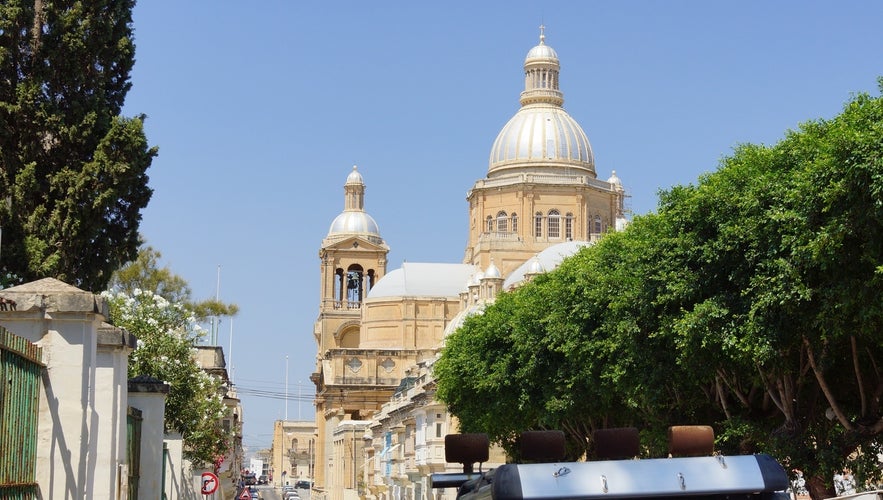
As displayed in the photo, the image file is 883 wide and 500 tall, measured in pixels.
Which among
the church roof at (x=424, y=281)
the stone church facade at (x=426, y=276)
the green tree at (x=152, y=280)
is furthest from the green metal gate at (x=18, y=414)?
the church roof at (x=424, y=281)

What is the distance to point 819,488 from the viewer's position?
31.3 metres

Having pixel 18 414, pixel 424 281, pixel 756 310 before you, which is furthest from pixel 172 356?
pixel 424 281

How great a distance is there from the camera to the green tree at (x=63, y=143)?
23438 mm

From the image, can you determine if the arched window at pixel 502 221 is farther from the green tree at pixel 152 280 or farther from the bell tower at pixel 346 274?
the green tree at pixel 152 280

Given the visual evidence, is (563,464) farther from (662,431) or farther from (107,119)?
(662,431)

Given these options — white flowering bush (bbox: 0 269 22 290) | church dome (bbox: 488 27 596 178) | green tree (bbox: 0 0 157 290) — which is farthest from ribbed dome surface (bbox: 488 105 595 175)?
white flowering bush (bbox: 0 269 22 290)

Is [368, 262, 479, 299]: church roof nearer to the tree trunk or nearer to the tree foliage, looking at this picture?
the tree foliage

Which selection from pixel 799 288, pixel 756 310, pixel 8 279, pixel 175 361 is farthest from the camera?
pixel 175 361

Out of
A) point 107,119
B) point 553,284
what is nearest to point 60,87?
point 107,119

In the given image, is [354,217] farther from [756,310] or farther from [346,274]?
[756,310]

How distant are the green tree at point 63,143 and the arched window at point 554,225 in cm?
9642

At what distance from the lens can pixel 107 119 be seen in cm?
2445

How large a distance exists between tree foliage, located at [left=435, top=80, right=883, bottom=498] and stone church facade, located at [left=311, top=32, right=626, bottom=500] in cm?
4986

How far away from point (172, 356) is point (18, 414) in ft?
76.9
